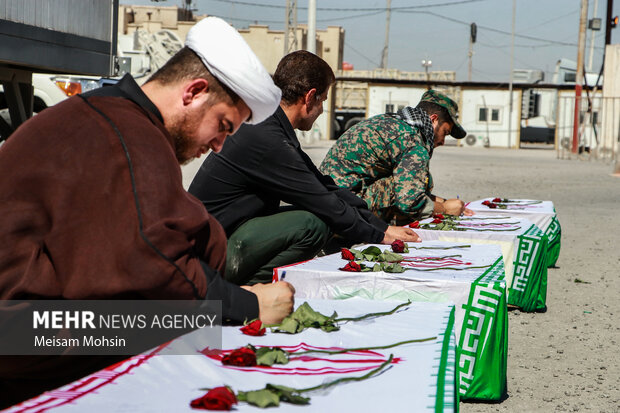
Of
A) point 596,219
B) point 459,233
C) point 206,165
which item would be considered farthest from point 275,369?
point 596,219

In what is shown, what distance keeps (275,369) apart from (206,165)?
2.15 metres

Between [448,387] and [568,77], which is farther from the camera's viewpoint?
[568,77]

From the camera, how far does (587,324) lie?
4.61 meters

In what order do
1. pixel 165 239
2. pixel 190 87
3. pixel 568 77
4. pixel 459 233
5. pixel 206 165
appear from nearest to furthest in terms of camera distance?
pixel 165 239 < pixel 190 87 < pixel 206 165 < pixel 459 233 < pixel 568 77

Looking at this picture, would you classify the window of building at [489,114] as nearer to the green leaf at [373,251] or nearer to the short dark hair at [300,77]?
the short dark hair at [300,77]

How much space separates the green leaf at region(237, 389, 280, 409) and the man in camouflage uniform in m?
3.42

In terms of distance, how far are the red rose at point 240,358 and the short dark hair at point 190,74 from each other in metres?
0.65

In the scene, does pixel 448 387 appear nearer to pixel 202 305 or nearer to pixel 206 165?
pixel 202 305

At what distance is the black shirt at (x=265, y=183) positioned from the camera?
3623 millimetres

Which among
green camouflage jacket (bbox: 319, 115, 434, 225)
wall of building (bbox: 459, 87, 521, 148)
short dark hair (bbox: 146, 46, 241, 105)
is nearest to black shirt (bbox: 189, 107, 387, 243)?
green camouflage jacket (bbox: 319, 115, 434, 225)

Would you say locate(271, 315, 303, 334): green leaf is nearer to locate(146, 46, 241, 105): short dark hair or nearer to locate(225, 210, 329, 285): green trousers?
locate(146, 46, 241, 105): short dark hair

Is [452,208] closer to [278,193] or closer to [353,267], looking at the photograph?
[278,193]

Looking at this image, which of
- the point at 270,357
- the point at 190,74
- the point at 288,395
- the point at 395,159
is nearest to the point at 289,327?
the point at 270,357

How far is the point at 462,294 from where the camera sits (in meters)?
2.99
